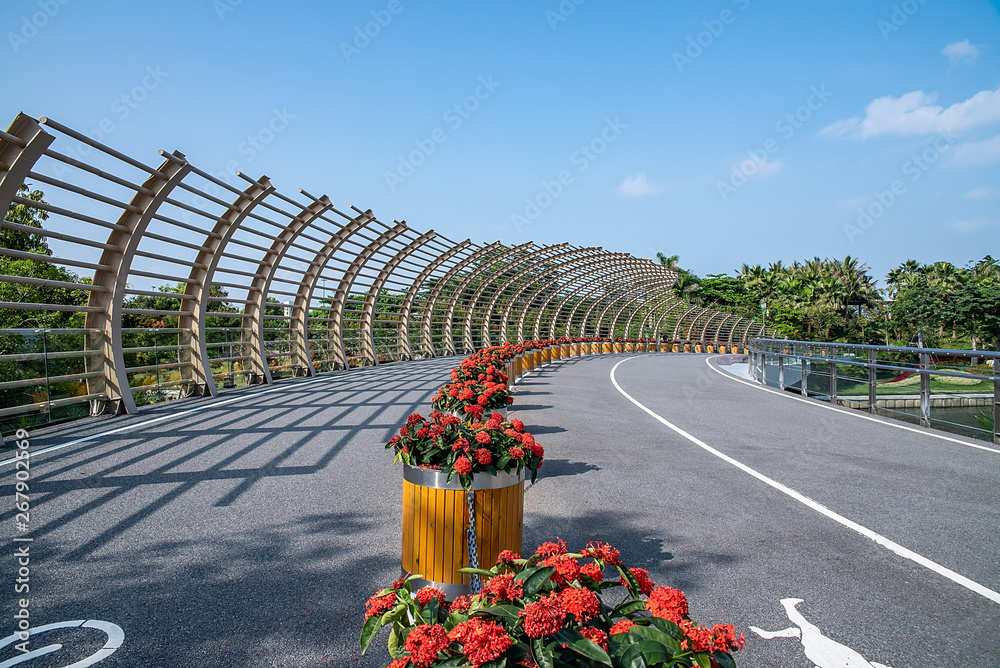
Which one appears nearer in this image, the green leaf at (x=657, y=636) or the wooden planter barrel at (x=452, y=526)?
the green leaf at (x=657, y=636)

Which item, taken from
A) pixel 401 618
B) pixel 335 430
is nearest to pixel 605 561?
pixel 401 618

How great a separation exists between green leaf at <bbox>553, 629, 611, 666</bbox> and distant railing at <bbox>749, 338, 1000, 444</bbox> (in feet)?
26.1

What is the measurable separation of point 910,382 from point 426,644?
35.6 ft

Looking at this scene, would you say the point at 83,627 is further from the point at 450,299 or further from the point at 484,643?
the point at 450,299

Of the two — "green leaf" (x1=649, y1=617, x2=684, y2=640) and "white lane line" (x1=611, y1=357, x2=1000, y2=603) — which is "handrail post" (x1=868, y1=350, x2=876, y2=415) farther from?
"green leaf" (x1=649, y1=617, x2=684, y2=640)

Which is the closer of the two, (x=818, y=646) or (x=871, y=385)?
(x=818, y=646)

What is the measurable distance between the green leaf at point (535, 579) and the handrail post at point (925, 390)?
9.78 m

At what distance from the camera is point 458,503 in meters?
3.54

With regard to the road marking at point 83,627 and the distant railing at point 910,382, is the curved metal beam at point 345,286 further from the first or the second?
the road marking at point 83,627

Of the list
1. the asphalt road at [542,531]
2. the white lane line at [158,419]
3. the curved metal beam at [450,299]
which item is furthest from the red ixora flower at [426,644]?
the curved metal beam at [450,299]

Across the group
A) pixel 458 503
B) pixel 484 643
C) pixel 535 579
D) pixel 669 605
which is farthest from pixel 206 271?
pixel 669 605

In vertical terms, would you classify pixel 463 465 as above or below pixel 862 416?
above

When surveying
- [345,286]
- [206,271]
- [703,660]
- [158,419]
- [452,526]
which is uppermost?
[345,286]

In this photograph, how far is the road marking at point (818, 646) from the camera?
9.37ft
